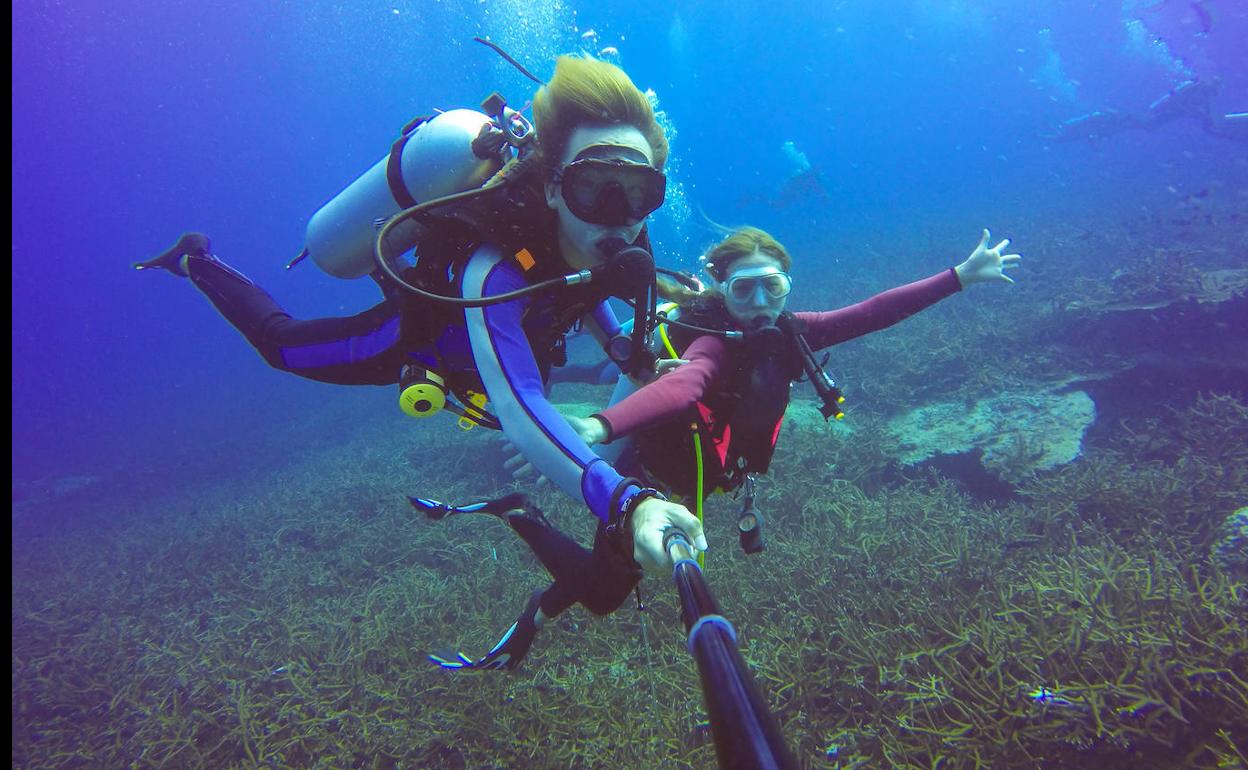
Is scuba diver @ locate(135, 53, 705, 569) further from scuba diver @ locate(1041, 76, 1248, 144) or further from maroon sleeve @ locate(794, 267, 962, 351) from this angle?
scuba diver @ locate(1041, 76, 1248, 144)

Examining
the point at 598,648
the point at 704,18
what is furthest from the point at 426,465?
the point at 704,18

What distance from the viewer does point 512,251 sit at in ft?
8.45

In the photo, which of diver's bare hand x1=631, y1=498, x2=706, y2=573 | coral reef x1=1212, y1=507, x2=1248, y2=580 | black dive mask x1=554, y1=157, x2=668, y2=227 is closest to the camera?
diver's bare hand x1=631, y1=498, x2=706, y2=573

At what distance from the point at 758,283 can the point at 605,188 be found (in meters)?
1.39

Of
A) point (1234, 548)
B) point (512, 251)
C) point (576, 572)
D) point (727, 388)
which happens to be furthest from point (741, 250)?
point (1234, 548)

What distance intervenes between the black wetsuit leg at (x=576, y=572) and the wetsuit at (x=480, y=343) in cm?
116

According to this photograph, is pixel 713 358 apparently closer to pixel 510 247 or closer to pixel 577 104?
pixel 510 247

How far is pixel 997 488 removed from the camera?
6.25 metres

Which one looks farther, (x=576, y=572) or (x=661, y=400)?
(x=576, y=572)

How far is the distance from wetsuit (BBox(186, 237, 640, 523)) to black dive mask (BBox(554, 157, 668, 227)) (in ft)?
0.99

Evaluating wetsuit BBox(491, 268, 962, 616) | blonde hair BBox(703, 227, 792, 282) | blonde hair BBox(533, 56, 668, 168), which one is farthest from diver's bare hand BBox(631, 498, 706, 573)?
blonde hair BBox(703, 227, 792, 282)

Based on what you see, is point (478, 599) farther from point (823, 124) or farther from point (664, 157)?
point (823, 124)

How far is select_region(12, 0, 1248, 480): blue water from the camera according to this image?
2617 centimetres

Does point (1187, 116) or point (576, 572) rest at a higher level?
point (1187, 116)
